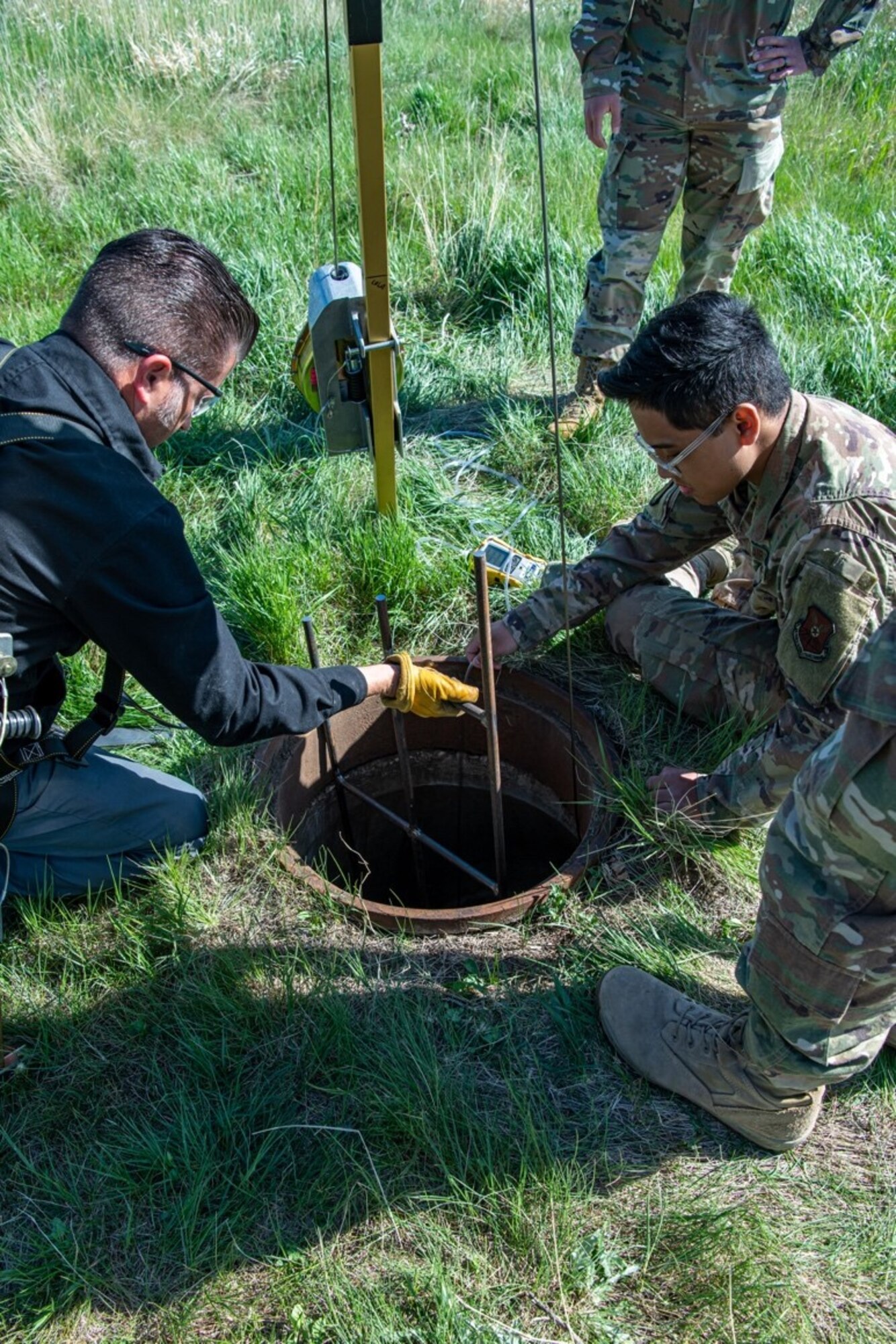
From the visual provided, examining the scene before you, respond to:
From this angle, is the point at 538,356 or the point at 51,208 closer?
the point at 538,356

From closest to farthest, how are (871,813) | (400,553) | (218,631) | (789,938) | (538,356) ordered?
1. (871,813)
2. (789,938)
3. (218,631)
4. (400,553)
5. (538,356)

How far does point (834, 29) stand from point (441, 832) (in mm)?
2966

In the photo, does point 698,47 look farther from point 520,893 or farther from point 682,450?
point 520,893

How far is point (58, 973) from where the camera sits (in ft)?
7.78

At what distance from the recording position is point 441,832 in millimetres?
3684

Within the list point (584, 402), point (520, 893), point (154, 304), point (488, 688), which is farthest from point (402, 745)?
point (584, 402)

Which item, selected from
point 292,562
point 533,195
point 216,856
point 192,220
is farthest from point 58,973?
point 533,195

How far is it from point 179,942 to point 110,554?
977 mm

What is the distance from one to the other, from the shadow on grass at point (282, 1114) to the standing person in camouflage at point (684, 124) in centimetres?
239

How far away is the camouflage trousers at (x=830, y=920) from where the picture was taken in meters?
1.59

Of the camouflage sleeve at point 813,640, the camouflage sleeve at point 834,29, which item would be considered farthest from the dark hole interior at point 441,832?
the camouflage sleeve at point 834,29

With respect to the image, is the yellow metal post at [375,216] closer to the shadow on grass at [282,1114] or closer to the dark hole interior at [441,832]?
the dark hole interior at [441,832]

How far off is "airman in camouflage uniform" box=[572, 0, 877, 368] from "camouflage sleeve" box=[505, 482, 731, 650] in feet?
4.49

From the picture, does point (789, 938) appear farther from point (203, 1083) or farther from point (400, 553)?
point (400, 553)
